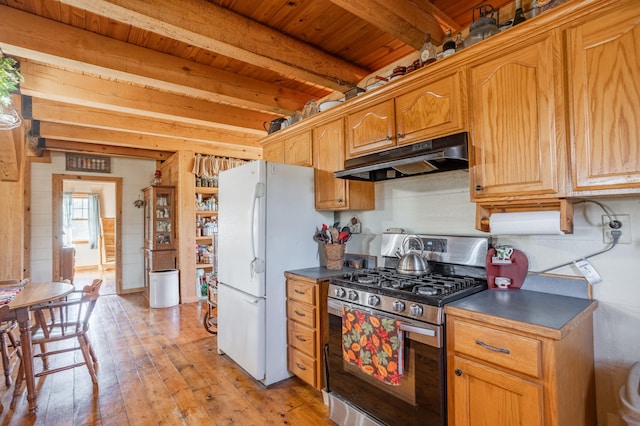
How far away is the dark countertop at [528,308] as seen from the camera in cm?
123

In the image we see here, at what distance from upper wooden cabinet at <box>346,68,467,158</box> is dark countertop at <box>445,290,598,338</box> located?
3.03ft

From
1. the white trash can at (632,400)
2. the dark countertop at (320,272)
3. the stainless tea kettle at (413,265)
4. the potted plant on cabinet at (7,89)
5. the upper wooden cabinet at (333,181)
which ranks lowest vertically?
the white trash can at (632,400)

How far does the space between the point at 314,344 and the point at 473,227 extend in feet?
4.50

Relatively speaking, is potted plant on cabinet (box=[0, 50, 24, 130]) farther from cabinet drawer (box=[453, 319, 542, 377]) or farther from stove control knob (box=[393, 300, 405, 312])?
cabinet drawer (box=[453, 319, 542, 377])

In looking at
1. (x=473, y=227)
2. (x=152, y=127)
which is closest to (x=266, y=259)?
(x=473, y=227)

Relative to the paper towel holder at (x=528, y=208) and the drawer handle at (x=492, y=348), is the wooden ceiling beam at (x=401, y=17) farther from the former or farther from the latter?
the drawer handle at (x=492, y=348)

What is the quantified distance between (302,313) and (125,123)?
135 inches

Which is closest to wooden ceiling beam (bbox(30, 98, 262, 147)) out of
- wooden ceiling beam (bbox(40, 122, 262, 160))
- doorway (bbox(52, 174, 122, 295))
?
wooden ceiling beam (bbox(40, 122, 262, 160))

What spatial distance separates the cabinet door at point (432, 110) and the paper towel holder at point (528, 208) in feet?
1.57

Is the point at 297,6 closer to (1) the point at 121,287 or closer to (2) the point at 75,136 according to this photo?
(2) the point at 75,136

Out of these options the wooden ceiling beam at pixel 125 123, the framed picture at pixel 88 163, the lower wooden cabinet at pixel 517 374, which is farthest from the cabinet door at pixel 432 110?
the framed picture at pixel 88 163

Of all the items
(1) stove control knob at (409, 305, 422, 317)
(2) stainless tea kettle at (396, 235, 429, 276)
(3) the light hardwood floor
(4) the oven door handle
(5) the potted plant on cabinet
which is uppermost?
(5) the potted plant on cabinet

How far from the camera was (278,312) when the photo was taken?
8.18ft

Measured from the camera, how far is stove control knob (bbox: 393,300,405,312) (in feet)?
5.30
